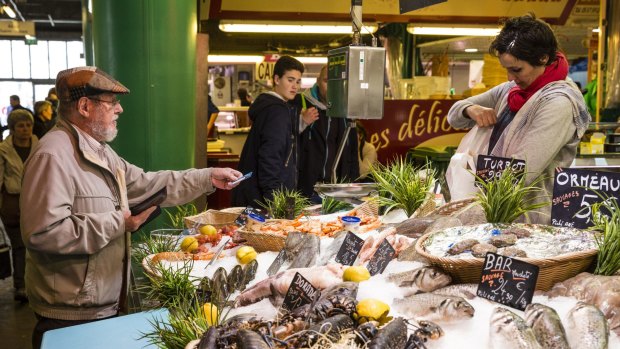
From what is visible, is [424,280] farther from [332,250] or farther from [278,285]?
[332,250]

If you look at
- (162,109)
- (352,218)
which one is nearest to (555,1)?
(162,109)

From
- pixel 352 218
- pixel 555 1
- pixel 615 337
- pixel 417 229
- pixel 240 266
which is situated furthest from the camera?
pixel 555 1

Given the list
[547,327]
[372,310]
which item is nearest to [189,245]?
[372,310]

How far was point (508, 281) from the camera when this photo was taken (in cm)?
194

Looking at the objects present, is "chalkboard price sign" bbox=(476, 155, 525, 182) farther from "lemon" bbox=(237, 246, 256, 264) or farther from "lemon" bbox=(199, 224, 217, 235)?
"lemon" bbox=(199, 224, 217, 235)

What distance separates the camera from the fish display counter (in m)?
1.72

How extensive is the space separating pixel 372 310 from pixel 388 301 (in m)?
0.27

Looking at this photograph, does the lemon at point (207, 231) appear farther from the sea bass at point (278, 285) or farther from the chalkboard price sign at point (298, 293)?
the chalkboard price sign at point (298, 293)

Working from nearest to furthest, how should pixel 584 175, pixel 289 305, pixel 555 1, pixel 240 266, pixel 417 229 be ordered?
pixel 289 305 < pixel 584 175 < pixel 240 266 < pixel 417 229 < pixel 555 1

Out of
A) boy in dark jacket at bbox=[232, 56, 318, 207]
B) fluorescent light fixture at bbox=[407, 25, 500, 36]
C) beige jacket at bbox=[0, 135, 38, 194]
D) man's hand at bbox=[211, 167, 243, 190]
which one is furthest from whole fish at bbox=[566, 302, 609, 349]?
fluorescent light fixture at bbox=[407, 25, 500, 36]

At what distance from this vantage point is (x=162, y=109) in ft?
16.2

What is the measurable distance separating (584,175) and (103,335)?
1.80 m

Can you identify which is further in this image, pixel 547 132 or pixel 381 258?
pixel 547 132

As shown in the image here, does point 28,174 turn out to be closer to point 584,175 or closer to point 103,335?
point 103,335
